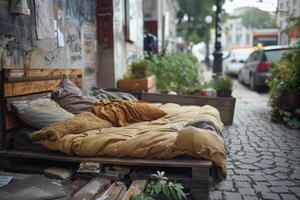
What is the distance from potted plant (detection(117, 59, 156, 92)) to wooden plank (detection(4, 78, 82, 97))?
2.78m

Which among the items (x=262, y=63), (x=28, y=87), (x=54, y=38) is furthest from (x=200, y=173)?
(x=262, y=63)

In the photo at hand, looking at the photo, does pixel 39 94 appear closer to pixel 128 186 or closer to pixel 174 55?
pixel 128 186

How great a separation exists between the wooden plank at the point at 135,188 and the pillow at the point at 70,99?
1.71 metres

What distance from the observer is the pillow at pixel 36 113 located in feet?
13.8

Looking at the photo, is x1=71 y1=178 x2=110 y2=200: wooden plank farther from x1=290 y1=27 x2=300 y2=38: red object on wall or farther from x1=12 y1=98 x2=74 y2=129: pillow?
x1=290 y1=27 x2=300 y2=38: red object on wall

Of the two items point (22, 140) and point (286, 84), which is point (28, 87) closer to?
A: point (22, 140)

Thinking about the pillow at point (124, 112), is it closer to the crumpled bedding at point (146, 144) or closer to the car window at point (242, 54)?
the crumpled bedding at point (146, 144)

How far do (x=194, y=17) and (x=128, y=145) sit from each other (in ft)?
88.8

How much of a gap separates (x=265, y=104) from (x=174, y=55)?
10.0 ft

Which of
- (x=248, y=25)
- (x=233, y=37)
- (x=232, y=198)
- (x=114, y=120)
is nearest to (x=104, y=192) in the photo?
(x=232, y=198)

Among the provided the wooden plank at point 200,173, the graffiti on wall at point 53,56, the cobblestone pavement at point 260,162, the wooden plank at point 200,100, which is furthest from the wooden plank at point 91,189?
the wooden plank at point 200,100

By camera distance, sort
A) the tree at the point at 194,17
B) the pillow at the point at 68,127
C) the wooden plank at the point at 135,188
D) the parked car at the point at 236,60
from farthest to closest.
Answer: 1. the tree at the point at 194,17
2. the parked car at the point at 236,60
3. the pillow at the point at 68,127
4. the wooden plank at the point at 135,188

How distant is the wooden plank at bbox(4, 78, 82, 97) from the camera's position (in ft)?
13.7

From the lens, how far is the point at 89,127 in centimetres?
443
